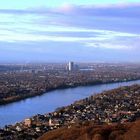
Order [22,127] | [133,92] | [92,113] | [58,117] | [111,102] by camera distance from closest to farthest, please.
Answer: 1. [22,127]
2. [58,117]
3. [92,113]
4. [111,102]
5. [133,92]

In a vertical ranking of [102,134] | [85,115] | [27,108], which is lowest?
[27,108]

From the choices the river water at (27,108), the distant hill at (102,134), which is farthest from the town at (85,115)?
the distant hill at (102,134)

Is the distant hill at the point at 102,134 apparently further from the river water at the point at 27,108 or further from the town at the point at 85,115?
the river water at the point at 27,108

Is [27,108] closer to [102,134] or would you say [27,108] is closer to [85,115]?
[85,115]

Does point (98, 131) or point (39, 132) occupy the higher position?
point (98, 131)

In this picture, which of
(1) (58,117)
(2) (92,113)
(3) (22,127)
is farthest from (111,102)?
(3) (22,127)

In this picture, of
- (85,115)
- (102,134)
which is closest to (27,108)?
(85,115)

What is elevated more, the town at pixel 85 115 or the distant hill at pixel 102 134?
the distant hill at pixel 102 134

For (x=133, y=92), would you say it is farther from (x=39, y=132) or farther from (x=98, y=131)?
(x=98, y=131)
